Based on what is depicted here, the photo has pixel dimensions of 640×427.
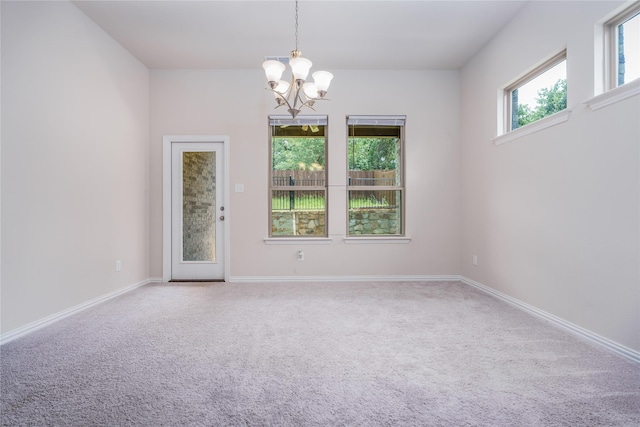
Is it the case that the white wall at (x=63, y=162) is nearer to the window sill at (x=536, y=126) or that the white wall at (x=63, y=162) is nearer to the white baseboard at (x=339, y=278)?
the white baseboard at (x=339, y=278)

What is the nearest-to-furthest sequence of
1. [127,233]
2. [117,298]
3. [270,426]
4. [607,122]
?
[270,426], [607,122], [117,298], [127,233]

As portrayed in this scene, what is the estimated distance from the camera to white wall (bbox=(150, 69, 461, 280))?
12.5 ft

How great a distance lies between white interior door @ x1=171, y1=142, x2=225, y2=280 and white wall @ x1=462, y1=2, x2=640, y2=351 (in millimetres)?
3326

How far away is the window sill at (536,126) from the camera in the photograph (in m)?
2.26

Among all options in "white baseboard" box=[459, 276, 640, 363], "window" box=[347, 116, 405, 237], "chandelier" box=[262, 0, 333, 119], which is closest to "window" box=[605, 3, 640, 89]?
"white baseboard" box=[459, 276, 640, 363]

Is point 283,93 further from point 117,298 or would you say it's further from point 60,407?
point 117,298

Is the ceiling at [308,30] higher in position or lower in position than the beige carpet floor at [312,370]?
higher

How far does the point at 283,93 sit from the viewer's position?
249 centimetres

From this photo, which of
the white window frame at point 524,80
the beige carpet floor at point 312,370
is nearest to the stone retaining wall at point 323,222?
the beige carpet floor at point 312,370

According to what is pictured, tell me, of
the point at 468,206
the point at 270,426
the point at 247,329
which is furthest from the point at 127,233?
the point at 468,206

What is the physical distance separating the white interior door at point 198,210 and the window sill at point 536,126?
131 inches

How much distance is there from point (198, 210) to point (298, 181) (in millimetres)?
1408

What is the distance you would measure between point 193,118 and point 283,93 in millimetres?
1918

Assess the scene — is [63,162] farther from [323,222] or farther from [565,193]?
[565,193]
